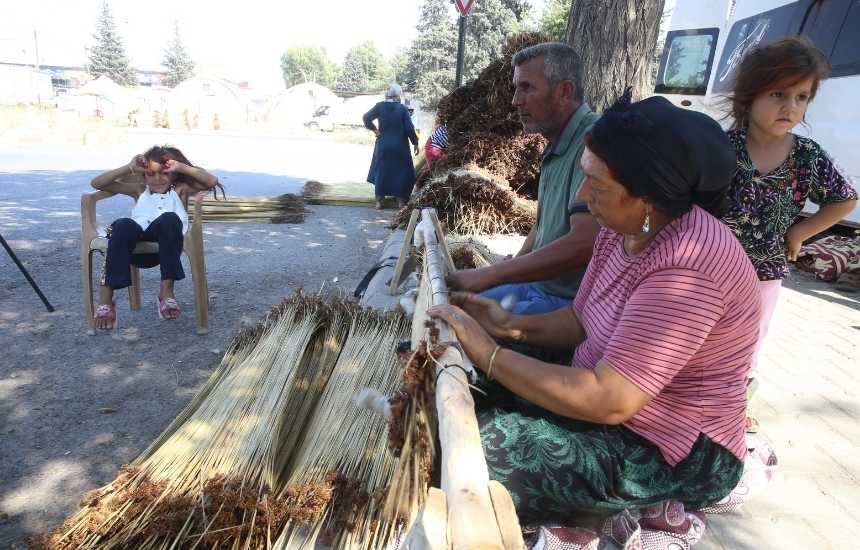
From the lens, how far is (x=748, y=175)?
7.37 feet

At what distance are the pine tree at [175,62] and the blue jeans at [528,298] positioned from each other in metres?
77.3

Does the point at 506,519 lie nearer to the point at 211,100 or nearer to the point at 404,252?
the point at 404,252

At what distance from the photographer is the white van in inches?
202

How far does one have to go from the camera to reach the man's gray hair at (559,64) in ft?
8.17

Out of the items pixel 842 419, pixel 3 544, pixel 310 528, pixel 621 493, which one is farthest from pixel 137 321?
pixel 842 419

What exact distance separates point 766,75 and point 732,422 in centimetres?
151

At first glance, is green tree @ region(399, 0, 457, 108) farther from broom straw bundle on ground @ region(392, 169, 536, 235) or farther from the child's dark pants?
the child's dark pants

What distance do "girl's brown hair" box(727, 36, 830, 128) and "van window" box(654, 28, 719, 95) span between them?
6133 millimetres

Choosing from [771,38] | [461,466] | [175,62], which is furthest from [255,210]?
[175,62]

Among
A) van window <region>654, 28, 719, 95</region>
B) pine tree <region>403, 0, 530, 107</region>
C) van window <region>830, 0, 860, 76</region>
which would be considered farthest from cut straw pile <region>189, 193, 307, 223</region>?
pine tree <region>403, 0, 530, 107</region>

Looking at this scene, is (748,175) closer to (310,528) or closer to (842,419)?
(842,419)

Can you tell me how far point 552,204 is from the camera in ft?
8.29

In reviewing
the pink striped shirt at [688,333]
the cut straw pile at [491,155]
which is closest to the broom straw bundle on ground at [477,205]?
the cut straw pile at [491,155]

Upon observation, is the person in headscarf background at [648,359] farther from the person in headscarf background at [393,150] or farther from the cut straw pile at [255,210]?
the person in headscarf background at [393,150]
